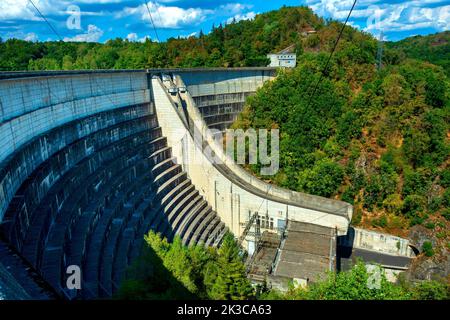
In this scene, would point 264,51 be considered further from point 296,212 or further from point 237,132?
point 296,212

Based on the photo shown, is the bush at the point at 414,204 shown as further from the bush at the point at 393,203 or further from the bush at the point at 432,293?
the bush at the point at 432,293

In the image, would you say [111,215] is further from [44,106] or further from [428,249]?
[428,249]

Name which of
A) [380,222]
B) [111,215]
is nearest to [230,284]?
[111,215]

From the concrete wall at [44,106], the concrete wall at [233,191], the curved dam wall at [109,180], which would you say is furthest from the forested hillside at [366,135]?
the concrete wall at [44,106]

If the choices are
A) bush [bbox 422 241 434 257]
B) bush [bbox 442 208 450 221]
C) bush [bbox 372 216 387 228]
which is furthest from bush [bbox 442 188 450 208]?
bush [bbox 372 216 387 228]

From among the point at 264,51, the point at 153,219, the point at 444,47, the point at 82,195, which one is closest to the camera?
the point at 82,195

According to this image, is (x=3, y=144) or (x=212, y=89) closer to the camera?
(x=3, y=144)

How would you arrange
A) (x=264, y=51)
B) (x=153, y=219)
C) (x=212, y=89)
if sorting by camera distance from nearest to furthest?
(x=153, y=219) → (x=212, y=89) → (x=264, y=51)
